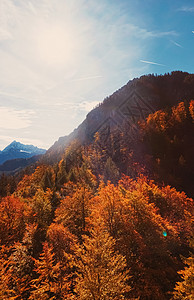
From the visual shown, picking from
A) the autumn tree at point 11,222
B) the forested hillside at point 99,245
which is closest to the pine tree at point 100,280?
the forested hillside at point 99,245

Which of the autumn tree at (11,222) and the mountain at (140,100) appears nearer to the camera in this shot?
the autumn tree at (11,222)

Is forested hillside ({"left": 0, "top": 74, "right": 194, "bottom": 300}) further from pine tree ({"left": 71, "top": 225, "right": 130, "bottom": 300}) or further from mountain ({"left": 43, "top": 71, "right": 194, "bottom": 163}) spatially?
mountain ({"left": 43, "top": 71, "right": 194, "bottom": 163})

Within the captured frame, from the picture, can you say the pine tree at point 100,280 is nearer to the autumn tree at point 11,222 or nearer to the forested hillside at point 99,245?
the forested hillside at point 99,245

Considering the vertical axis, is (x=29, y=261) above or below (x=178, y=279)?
above

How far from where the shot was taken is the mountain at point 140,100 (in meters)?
152

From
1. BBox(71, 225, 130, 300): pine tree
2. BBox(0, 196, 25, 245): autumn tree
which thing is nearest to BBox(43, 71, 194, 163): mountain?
BBox(0, 196, 25, 245): autumn tree

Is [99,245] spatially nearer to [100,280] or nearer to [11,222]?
[100,280]

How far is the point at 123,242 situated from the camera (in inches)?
870

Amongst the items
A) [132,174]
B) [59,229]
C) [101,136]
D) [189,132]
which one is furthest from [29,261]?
[101,136]

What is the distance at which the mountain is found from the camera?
15164cm

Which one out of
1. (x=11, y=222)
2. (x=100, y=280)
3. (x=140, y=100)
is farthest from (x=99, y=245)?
(x=140, y=100)

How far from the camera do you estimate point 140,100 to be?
16250cm

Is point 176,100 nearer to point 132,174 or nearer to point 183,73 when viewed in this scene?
point 183,73

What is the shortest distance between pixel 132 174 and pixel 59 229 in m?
59.8
